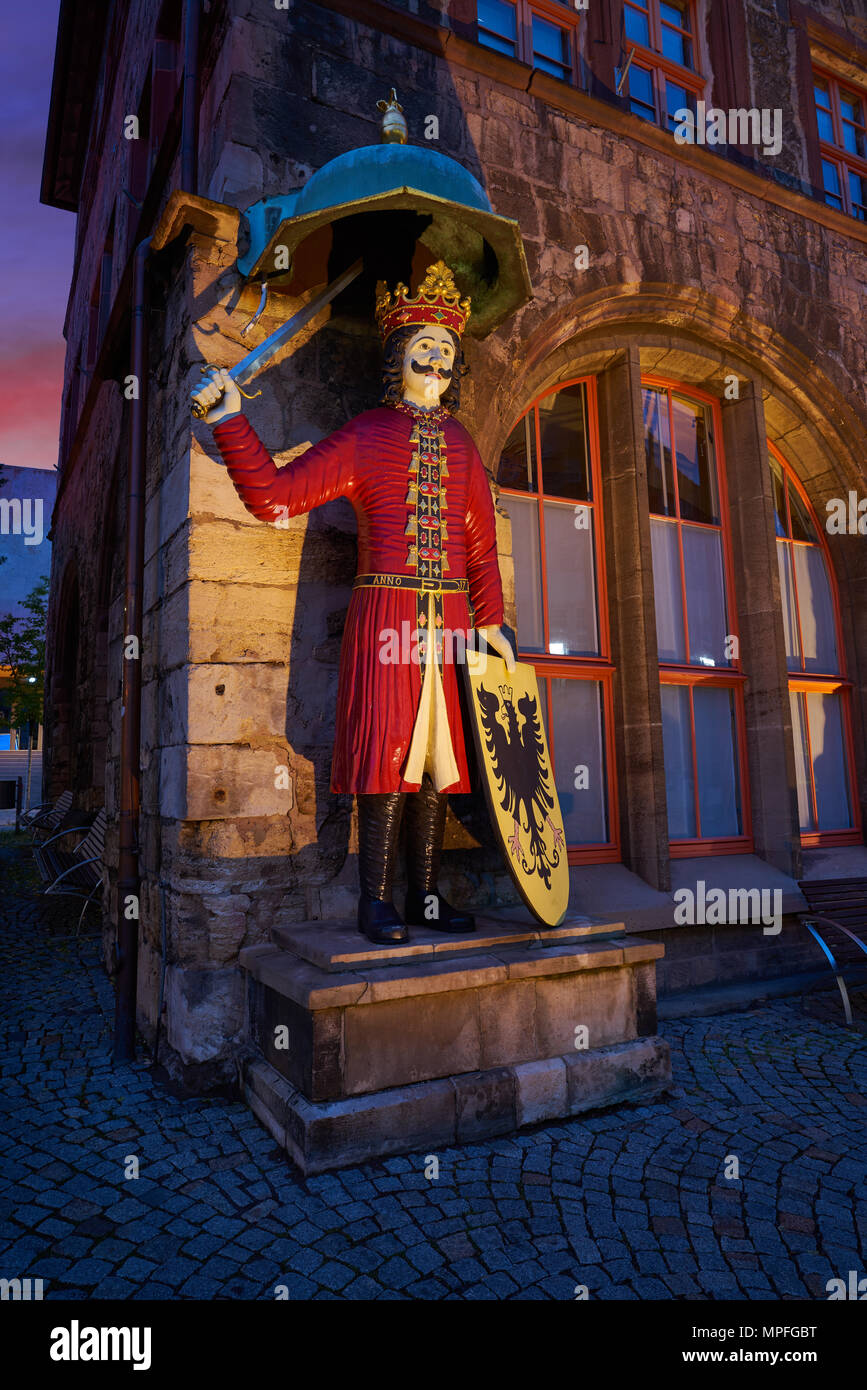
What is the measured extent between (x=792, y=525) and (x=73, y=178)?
12.4m

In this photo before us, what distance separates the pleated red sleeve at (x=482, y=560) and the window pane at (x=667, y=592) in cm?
228

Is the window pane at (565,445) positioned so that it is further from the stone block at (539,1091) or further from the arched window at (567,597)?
the stone block at (539,1091)

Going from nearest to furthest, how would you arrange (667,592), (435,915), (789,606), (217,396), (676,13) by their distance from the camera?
1. (217,396)
2. (435,915)
3. (667,592)
4. (676,13)
5. (789,606)

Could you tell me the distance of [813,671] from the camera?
635cm

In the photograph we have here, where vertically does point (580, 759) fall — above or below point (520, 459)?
below

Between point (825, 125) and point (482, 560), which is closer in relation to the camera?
point (482, 560)

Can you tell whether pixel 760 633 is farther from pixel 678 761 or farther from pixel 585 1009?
pixel 585 1009

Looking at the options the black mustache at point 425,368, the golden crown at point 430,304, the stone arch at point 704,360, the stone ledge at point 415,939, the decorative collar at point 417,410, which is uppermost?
the stone arch at point 704,360

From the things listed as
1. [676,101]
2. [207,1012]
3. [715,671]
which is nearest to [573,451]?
[715,671]

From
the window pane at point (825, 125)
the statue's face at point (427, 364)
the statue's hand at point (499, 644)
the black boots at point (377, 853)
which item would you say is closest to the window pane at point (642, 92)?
the window pane at point (825, 125)

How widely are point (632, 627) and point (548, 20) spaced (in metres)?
4.07

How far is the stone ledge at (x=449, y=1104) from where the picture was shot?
264cm

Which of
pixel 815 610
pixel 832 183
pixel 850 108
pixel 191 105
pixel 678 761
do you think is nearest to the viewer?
pixel 191 105

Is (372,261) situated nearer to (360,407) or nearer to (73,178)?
(360,407)
